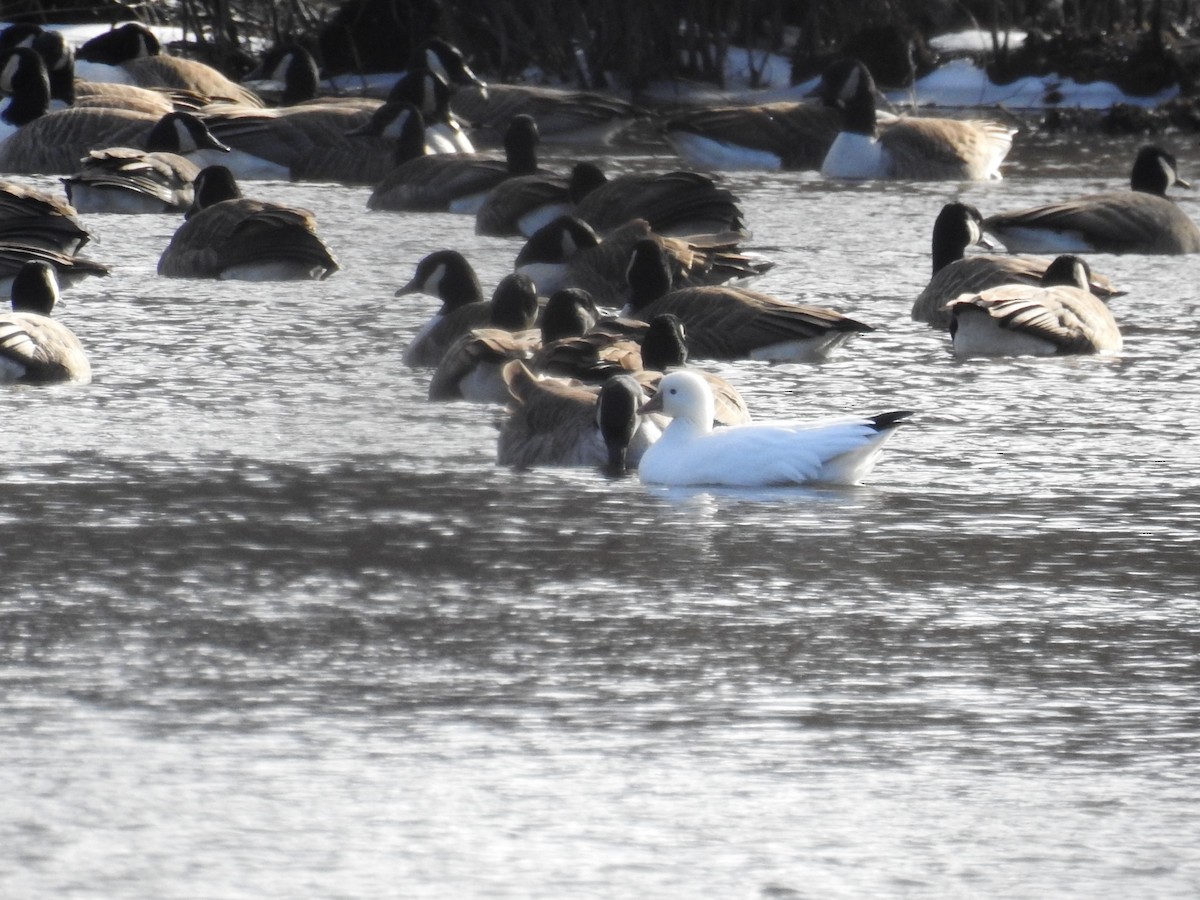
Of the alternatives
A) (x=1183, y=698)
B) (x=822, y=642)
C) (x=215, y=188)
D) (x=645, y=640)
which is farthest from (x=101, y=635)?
(x=215, y=188)

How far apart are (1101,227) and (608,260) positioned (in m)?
3.50

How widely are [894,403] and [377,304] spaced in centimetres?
413

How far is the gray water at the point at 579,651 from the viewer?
5.04 metres

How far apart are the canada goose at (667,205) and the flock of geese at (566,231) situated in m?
0.02

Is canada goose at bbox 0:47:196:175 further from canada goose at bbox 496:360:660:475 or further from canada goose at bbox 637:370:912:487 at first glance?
canada goose at bbox 637:370:912:487

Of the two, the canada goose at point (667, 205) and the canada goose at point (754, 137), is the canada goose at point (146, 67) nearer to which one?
the canada goose at point (754, 137)

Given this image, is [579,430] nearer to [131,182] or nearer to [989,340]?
[989,340]

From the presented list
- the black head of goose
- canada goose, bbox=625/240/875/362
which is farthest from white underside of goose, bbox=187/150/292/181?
canada goose, bbox=625/240/875/362

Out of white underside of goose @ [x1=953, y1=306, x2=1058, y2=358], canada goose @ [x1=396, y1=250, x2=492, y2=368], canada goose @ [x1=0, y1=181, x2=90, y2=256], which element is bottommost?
white underside of goose @ [x1=953, y1=306, x2=1058, y2=358]

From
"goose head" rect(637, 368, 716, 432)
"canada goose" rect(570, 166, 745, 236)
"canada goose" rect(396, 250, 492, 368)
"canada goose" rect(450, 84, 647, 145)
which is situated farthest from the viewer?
"canada goose" rect(450, 84, 647, 145)

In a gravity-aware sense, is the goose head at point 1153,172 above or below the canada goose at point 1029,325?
above

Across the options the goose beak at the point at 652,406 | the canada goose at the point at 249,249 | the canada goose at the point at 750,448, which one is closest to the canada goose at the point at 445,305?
the canada goose at the point at 249,249

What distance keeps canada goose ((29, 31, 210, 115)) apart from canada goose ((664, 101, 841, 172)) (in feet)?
15.2

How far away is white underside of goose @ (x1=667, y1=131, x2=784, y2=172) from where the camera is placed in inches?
888
